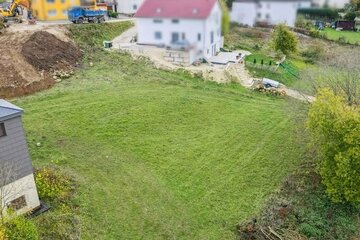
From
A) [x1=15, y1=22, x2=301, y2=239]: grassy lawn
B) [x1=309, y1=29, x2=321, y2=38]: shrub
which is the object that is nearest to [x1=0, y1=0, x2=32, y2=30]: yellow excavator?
[x1=15, y1=22, x2=301, y2=239]: grassy lawn

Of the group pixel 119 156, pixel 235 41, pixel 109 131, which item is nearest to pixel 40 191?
pixel 119 156

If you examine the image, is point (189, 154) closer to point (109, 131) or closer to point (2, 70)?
point (109, 131)

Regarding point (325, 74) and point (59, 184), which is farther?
point (325, 74)

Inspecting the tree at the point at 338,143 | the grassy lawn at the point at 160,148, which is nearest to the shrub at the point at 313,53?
the grassy lawn at the point at 160,148

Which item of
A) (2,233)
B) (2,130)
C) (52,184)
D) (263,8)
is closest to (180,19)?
(263,8)

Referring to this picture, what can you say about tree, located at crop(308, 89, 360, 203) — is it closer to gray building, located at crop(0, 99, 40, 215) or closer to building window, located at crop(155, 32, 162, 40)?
building window, located at crop(155, 32, 162, 40)

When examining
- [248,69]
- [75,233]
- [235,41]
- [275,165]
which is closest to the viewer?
[75,233]
